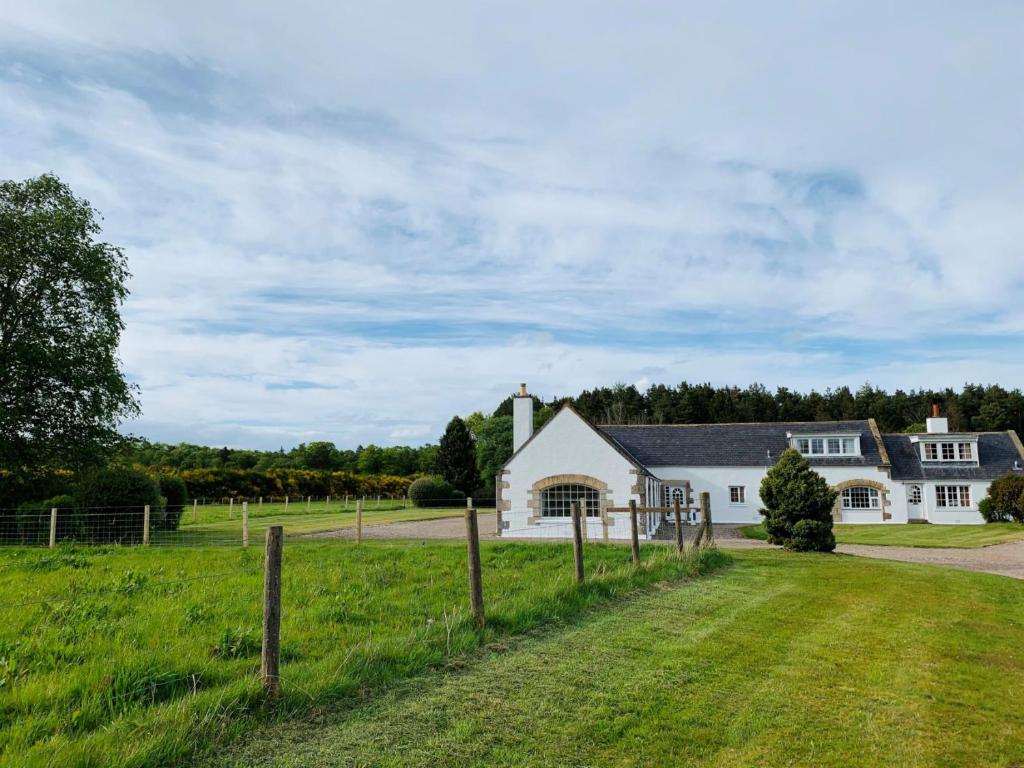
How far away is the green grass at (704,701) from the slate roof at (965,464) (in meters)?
29.4

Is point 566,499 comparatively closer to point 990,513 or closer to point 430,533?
point 430,533

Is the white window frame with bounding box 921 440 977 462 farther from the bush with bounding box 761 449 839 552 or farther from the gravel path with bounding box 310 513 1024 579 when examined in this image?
the bush with bounding box 761 449 839 552

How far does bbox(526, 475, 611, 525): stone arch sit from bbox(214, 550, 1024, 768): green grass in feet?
56.2

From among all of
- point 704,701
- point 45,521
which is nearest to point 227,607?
point 704,701

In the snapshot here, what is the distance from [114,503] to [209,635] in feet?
61.1

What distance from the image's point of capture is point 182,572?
12.3 m

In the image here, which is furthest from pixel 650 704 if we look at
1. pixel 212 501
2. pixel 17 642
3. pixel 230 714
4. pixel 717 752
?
pixel 212 501

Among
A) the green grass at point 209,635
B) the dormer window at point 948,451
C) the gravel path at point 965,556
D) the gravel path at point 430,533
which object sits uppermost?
the dormer window at point 948,451

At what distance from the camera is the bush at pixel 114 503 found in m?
22.3

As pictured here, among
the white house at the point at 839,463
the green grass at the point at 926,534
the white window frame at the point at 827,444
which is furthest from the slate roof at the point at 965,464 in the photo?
the green grass at the point at 926,534

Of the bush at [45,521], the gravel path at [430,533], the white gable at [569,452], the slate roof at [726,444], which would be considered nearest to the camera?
the bush at [45,521]

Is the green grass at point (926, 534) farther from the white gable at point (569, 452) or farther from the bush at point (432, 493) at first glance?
the bush at point (432, 493)

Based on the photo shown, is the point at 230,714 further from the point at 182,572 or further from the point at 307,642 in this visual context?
the point at 182,572

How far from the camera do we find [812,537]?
61.0 ft
